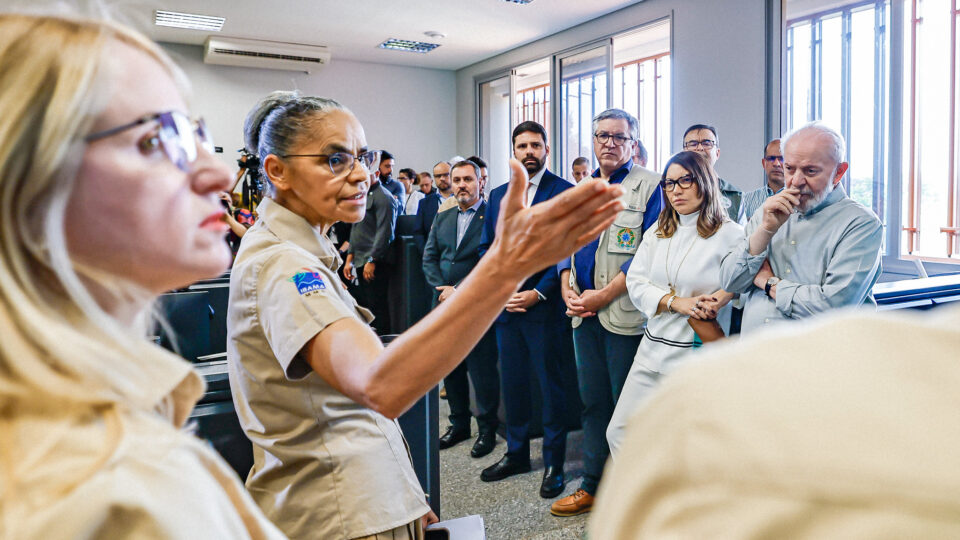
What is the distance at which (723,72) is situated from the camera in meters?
5.54

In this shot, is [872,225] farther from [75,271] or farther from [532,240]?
[75,271]

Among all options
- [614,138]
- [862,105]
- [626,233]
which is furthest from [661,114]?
[626,233]

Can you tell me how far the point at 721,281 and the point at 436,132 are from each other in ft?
24.9

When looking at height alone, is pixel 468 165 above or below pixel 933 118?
below

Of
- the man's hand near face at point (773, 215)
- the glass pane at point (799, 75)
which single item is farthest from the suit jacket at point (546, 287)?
the glass pane at point (799, 75)

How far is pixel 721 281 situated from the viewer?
2266 mm

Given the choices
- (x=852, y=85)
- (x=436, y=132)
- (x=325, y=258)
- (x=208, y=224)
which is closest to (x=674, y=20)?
(x=852, y=85)

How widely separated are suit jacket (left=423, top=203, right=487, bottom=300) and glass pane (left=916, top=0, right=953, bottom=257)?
3.24 metres

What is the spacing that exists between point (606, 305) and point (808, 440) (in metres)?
2.49

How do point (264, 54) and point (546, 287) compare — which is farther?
point (264, 54)

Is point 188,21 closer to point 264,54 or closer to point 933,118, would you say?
point 264,54

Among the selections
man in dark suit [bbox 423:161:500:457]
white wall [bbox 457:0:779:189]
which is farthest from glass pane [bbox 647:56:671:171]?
man in dark suit [bbox 423:161:500:457]

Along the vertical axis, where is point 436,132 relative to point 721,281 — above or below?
above

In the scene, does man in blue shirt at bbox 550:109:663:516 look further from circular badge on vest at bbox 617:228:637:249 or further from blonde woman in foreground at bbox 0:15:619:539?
blonde woman in foreground at bbox 0:15:619:539
